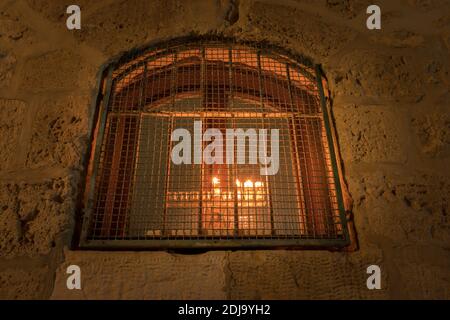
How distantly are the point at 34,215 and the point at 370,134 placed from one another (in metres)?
1.55

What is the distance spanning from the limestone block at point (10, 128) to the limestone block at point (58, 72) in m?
0.12

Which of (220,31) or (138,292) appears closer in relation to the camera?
(138,292)

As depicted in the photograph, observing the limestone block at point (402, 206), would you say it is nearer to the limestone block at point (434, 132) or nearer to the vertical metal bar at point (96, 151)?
the limestone block at point (434, 132)

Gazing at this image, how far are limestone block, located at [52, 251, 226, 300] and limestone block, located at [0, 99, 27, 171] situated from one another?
0.57 metres

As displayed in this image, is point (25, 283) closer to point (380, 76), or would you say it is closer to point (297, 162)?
point (297, 162)

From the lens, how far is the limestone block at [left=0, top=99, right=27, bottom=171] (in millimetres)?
1472

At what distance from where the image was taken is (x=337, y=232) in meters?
1.40

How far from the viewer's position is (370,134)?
152 centimetres

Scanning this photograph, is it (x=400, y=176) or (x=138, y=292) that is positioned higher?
(x=400, y=176)

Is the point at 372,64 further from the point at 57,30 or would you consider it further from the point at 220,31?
the point at 57,30

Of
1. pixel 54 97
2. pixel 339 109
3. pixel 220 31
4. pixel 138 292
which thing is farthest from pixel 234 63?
pixel 138 292

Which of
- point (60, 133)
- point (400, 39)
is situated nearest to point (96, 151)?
point (60, 133)

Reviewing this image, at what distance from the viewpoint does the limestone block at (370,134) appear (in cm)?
148

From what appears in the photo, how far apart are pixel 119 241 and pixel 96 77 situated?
89cm
